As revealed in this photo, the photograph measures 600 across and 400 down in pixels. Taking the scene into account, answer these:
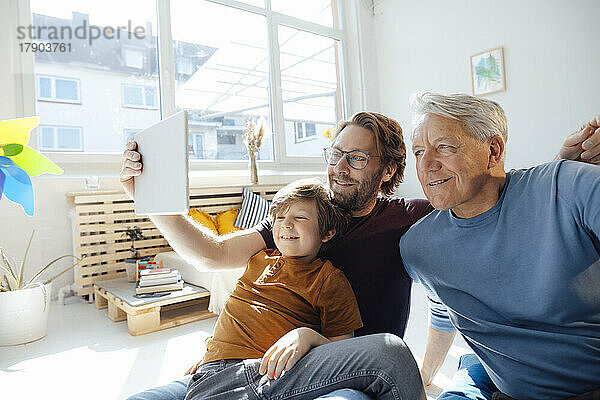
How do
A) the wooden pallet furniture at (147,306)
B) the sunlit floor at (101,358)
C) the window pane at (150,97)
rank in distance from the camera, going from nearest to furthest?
the sunlit floor at (101,358)
the wooden pallet furniture at (147,306)
the window pane at (150,97)

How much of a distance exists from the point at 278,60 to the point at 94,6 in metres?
1.96

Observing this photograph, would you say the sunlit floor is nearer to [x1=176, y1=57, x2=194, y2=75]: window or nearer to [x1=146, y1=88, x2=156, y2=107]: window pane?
[x1=146, y1=88, x2=156, y2=107]: window pane

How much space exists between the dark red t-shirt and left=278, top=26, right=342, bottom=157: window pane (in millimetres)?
3632

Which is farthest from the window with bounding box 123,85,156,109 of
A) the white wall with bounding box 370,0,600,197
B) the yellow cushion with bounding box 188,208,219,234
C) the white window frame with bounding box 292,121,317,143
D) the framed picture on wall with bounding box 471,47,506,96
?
the framed picture on wall with bounding box 471,47,506,96

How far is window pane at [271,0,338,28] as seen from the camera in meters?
5.02

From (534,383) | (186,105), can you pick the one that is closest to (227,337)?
(534,383)

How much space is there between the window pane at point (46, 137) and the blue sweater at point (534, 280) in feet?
11.1

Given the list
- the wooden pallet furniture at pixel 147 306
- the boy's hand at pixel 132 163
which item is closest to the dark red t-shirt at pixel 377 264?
the boy's hand at pixel 132 163

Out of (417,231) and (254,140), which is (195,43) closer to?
(254,140)

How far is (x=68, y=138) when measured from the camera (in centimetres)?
352

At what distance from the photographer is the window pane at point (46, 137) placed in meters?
3.40

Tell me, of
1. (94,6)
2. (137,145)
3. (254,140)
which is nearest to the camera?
(137,145)

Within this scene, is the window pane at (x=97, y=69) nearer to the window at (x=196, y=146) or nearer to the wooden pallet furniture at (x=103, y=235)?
the window at (x=196, y=146)

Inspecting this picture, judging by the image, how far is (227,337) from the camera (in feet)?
3.76
